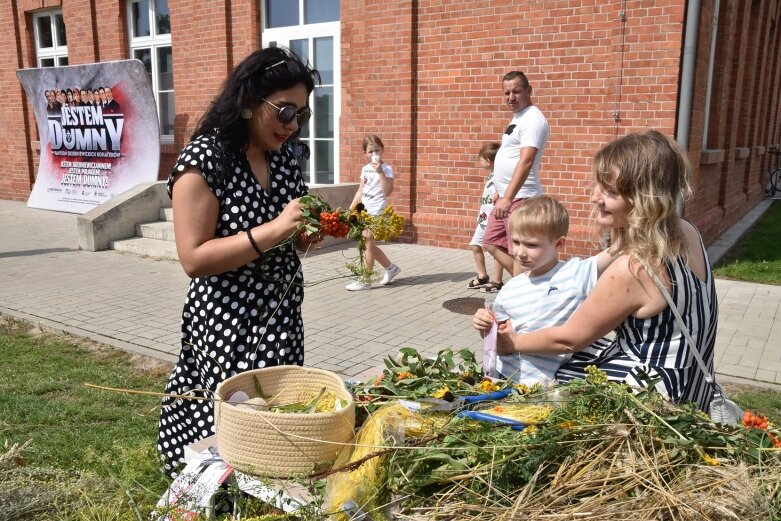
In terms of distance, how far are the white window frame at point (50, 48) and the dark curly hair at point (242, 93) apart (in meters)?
14.6

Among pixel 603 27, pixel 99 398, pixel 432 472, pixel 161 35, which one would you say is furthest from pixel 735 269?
pixel 161 35

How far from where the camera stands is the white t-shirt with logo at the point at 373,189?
756cm

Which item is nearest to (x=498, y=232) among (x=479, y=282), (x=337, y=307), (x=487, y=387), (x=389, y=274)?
(x=479, y=282)

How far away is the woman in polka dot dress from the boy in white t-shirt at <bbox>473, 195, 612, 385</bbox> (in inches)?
34.7

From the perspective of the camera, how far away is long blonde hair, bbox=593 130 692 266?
6.92ft

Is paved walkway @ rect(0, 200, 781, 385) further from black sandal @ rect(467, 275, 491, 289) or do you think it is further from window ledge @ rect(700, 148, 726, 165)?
window ledge @ rect(700, 148, 726, 165)

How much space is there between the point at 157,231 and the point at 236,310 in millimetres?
8179

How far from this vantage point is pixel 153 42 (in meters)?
12.9

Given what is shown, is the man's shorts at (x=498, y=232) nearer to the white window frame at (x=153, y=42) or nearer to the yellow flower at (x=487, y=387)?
the yellow flower at (x=487, y=387)

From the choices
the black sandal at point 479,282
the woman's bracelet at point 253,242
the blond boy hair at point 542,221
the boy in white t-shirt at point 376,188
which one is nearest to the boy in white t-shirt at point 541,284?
the blond boy hair at point 542,221

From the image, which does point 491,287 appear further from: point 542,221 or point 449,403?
point 449,403

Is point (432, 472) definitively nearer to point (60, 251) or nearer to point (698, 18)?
point (698, 18)

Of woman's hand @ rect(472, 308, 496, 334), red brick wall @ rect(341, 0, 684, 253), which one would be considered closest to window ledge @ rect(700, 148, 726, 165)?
red brick wall @ rect(341, 0, 684, 253)

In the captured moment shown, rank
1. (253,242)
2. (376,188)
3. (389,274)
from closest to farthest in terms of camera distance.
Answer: (253,242) → (389,274) → (376,188)
